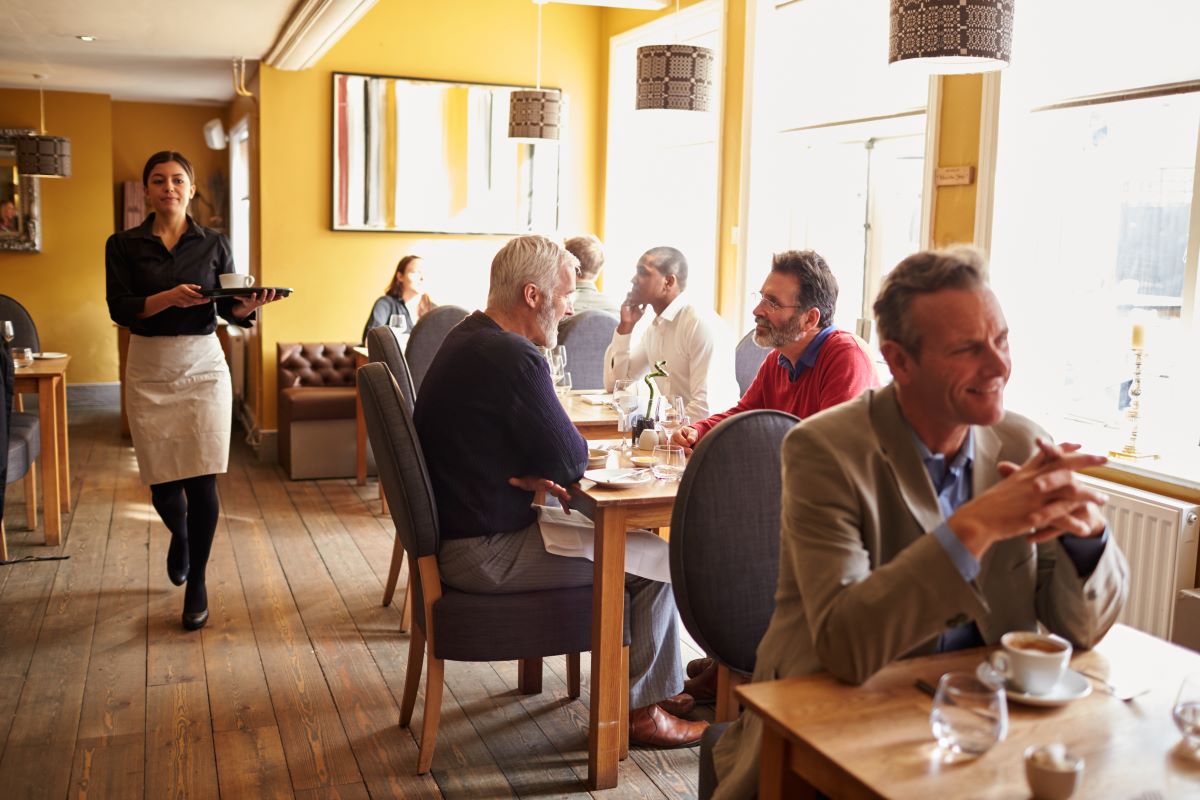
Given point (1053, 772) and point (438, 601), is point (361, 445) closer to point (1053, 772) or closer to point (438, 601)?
point (438, 601)

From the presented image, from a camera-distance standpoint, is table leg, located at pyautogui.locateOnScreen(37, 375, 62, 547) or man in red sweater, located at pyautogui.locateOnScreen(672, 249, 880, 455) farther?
table leg, located at pyautogui.locateOnScreen(37, 375, 62, 547)

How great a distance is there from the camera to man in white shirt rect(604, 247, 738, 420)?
13.8 ft

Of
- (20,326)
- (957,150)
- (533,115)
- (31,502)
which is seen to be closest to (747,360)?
(957,150)

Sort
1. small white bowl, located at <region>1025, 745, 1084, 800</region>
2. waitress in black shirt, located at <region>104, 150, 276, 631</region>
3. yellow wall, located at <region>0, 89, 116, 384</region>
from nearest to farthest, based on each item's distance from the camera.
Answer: small white bowl, located at <region>1025, 745, 1084, 800</region> < waitress in black shirt, located at <region>104, 150, 276, 631</region> < yellow wall, located at <region>0, 89, 116, 384</region>

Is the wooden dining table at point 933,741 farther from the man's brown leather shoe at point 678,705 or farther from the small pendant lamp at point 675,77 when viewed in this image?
the small pendant lamp at point 675,77

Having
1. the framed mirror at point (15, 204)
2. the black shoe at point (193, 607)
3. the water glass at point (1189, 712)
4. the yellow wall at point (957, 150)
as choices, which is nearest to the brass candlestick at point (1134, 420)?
the yellow wall at point (957, 150)

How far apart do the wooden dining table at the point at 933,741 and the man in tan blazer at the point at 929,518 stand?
60 mm

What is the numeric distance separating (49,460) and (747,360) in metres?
3.02

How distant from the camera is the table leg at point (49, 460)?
4.77 meters

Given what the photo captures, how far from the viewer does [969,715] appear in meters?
1.29

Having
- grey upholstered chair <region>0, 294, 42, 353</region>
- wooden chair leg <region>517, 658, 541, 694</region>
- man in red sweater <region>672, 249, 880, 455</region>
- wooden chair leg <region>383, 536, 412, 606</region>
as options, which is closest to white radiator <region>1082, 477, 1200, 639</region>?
man in red sweater <region>672, 249, 880, 455</region>

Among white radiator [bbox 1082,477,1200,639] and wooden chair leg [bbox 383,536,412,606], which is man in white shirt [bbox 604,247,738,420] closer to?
wooden chair leg [bbox 383,536,412,606]

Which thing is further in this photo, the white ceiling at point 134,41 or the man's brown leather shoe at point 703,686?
the white ceiling at point 134,41

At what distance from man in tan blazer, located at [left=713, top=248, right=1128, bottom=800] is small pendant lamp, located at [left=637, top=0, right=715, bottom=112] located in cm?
341
